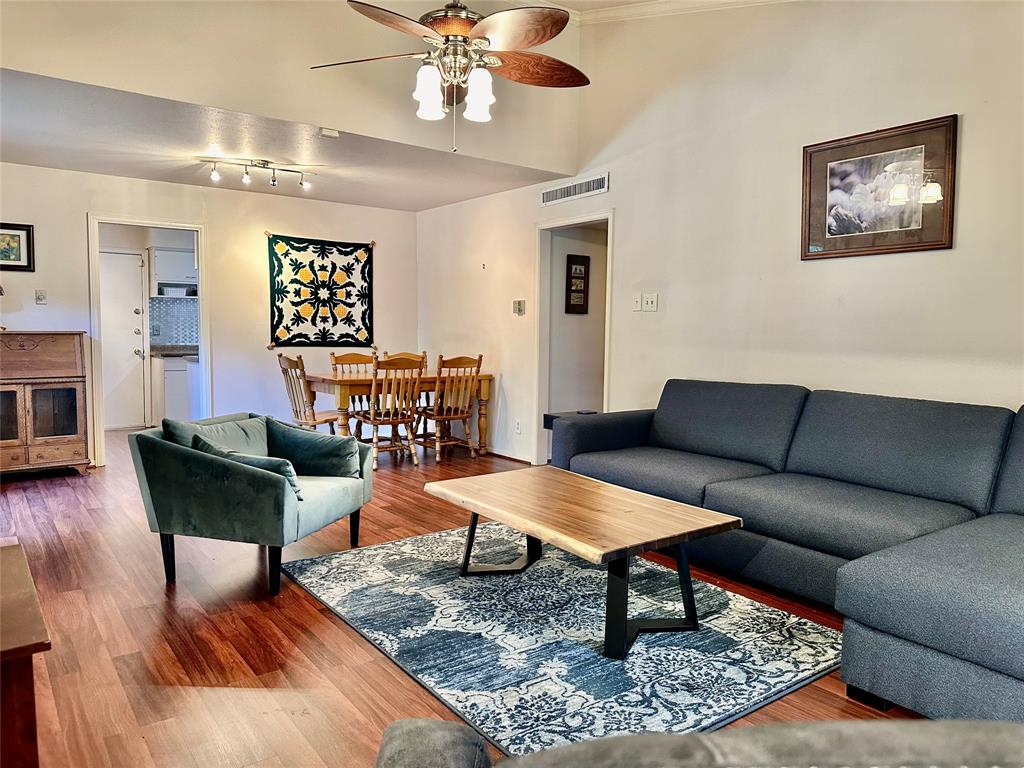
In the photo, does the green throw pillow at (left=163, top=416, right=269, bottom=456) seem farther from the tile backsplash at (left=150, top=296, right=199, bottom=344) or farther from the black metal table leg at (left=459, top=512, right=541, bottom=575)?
the tile backsplash at (left=150, top=296, right=199, bottom=344)

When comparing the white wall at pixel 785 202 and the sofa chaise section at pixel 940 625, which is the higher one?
the white wall at pixel 785 202

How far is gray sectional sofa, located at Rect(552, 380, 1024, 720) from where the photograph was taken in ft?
5.95

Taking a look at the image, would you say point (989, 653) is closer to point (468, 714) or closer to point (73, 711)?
point (468, 714)

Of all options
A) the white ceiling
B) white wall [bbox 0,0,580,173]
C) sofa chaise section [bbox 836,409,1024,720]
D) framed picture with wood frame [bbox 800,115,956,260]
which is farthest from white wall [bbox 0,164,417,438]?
sofa chaise section [bbox 836,409,1024,720]

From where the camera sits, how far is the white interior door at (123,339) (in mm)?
7277

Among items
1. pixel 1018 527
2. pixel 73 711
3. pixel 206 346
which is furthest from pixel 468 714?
pixel 206 346

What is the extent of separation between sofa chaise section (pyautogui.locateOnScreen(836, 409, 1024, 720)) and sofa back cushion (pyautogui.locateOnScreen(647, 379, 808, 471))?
1.27 metres

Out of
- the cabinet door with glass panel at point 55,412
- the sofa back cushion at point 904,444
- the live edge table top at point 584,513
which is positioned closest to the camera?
the live edge table top at point 584,513

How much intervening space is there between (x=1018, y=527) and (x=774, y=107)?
8.19 ft

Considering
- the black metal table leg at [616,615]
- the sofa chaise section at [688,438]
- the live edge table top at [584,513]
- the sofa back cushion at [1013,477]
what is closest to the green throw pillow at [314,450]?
the live edge table top at [584,513]

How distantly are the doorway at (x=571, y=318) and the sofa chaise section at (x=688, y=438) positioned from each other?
149 cm

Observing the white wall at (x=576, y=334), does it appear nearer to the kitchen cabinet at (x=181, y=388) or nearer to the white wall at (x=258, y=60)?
the white wall at (x=258, y=60)

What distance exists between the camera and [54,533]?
141 inches

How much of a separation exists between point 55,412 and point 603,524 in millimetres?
4386
